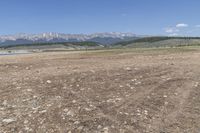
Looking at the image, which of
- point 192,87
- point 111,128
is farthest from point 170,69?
point 111,128

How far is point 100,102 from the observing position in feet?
31.8

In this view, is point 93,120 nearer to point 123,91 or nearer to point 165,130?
→ point 165,130

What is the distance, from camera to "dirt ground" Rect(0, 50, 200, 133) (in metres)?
7.97

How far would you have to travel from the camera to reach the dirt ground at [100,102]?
7.97 meters

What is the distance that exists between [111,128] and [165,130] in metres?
1.37

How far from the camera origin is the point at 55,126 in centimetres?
791

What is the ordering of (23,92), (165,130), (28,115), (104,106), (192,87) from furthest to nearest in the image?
(192,87), (23,92), (104,106), (28,115), (165,130)

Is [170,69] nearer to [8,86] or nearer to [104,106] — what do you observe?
[104,106]

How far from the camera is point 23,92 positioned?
10812mm

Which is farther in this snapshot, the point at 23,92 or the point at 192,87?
the point at 192,87

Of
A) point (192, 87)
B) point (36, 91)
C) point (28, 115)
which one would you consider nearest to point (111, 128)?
point (28, 115)

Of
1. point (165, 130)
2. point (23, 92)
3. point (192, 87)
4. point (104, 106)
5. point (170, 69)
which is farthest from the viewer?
point (170, 69)

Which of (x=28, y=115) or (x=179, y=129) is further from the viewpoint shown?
(x=28, y=115)

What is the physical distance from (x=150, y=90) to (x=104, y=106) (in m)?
2.54
